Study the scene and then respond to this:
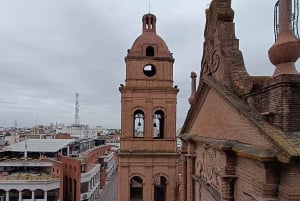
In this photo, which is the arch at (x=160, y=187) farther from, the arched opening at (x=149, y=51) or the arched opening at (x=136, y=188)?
the arched opening at (x=149, y=51)

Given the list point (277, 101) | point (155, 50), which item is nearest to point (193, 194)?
point (277, 101)

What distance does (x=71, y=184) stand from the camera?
176ft

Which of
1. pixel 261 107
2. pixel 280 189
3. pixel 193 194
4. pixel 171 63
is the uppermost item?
pixel 171 63

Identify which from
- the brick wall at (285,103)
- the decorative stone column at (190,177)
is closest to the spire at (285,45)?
the brick wall at (285,103)

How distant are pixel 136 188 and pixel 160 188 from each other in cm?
150

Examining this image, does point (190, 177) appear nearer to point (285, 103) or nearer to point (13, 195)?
point (285, 103)

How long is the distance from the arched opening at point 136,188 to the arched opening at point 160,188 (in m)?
0.93

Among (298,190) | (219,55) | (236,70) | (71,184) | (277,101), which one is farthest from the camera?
(71,184)

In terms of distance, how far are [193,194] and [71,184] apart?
43.3m

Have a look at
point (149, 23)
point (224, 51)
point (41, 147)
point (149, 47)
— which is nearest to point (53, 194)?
point (41, 147)

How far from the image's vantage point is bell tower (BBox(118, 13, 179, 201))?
2075 centimetres

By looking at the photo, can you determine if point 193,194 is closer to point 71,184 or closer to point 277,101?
point 277,101

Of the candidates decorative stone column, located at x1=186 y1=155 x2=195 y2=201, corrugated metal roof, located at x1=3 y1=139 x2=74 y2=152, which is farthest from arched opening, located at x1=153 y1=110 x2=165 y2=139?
corrugated metal roof, located at x1=3 y1=139 x2=74 y2=152

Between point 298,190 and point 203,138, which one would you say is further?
point 203,138
